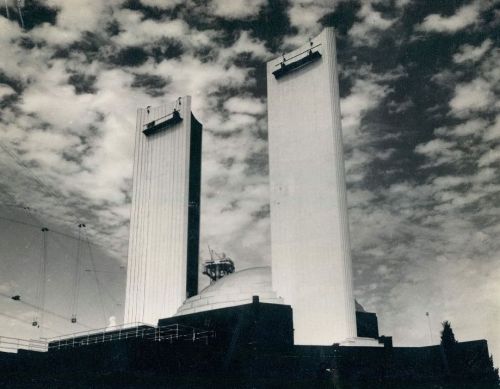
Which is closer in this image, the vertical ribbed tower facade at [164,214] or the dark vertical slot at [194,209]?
the vertical ribbed tower facade at [164,214]

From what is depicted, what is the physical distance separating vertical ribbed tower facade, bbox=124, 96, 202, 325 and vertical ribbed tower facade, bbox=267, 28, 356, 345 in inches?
634

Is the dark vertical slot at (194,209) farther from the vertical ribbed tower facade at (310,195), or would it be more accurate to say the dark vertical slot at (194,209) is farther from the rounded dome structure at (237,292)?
the vertical ribbed tower facade at (310,195)

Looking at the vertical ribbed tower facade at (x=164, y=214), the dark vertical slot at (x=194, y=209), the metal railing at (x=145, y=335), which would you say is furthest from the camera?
the dark vertical slot at (x=194, y=209)

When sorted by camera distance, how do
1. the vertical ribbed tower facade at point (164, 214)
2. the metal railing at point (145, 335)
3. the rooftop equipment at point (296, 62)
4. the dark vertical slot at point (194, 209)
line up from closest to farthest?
the metal railing at point (145, 335) < the rooftop equipment at point (296, 62) < the vertical ribbed tower facade at point (164, 214) < the dark vertical slot at point (194, 209)

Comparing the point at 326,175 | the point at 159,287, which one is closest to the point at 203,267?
the point at 159,287

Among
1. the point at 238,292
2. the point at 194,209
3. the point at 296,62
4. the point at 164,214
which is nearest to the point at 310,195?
the point at 238,292

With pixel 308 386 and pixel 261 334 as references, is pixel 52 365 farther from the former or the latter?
pixel 308 386

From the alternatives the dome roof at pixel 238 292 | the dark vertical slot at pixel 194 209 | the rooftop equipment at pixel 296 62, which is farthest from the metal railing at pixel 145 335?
the rooftop equipment at pixel 296 62

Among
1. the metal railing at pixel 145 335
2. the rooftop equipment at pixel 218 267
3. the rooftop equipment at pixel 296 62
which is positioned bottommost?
the metal railing at pixel 145 335

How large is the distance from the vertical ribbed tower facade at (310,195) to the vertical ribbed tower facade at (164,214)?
16.1m

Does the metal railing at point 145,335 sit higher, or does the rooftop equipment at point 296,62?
the rooftop equipment at point 296,62

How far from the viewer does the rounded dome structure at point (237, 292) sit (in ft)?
160

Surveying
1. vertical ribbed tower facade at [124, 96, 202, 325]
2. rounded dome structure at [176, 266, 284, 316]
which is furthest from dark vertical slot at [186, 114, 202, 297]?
rounded dome structure at [176, 266, 284, 316]

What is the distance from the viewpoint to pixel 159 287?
64.2 m
